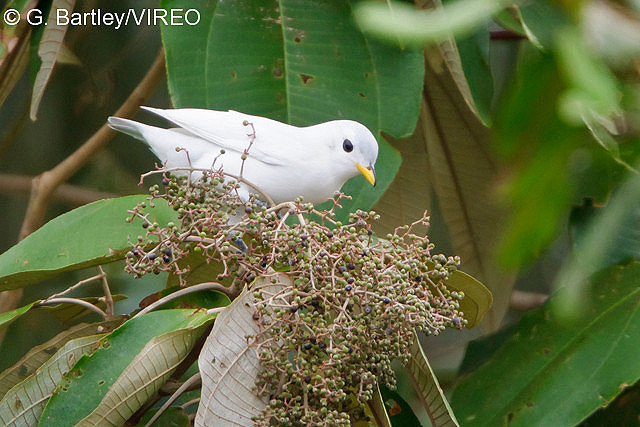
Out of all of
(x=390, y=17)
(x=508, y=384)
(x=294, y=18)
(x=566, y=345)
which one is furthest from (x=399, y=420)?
(x=390, y=17)

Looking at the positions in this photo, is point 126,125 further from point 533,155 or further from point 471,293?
point 533,155

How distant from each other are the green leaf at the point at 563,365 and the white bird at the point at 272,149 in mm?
453

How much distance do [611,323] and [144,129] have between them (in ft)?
3.17

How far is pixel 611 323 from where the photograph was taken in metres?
1.42

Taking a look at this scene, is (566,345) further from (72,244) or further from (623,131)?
(623,131)

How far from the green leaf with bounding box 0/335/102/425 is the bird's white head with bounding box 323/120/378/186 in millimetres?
556

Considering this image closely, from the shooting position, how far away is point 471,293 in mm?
1275

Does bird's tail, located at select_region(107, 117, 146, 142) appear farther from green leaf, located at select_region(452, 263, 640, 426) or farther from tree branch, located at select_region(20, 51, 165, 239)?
green leaf, located at select_region(452, 263, 640, 426)

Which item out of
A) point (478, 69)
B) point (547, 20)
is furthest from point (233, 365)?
point (478, 69)

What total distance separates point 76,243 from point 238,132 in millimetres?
350

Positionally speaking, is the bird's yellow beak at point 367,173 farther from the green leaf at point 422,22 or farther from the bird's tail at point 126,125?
the green leaf at point 422,22

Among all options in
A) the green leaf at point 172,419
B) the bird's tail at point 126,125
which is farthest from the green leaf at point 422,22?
the bird's tail at point 126,125

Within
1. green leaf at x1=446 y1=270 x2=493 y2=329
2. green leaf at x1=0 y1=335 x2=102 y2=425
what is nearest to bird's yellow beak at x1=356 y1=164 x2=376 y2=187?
green leaf at x1=446 y1=270 x2=493 y2=329

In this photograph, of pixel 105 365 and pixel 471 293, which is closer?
pixel 105 365
